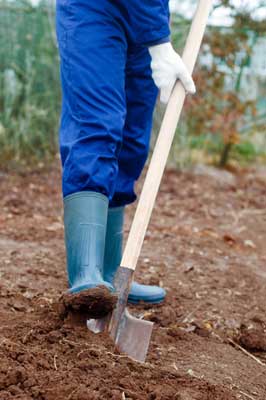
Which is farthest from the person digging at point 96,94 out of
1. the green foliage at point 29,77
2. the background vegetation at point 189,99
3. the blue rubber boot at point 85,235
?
the green foliage at point 29,77

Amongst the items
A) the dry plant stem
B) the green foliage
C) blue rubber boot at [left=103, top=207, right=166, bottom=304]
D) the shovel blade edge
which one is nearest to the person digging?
the shovel blade edge

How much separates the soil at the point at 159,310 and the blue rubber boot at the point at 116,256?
1.9 inches

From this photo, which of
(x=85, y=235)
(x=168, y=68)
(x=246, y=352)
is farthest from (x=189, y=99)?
(x=85, y=235)

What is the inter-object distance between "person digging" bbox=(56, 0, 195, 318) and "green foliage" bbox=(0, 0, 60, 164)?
3.52 m

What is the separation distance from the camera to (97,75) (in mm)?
2453

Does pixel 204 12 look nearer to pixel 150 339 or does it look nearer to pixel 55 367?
pixel 150 339

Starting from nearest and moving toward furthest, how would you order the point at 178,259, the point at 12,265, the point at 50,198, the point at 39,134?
1. the point at 12,265
2. the point at 178,259
3. the point at 50,198
4. the point at 39,134

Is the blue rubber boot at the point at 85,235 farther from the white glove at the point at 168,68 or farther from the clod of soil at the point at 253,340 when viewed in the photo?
the clod of soil at the point at 253,340

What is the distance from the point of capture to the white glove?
2.55 meters

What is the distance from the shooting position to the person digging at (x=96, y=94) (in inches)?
93.8

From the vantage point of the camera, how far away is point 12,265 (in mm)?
3355

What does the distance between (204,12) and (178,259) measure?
1589 millimetres

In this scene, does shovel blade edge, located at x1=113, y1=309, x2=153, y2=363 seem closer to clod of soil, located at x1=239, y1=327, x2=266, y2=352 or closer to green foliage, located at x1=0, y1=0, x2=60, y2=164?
clod of soil, located at x1=239, y1=327, x2=266, y2=352

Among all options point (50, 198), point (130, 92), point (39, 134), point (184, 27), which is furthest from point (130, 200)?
point (184, 27)
